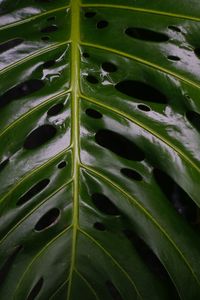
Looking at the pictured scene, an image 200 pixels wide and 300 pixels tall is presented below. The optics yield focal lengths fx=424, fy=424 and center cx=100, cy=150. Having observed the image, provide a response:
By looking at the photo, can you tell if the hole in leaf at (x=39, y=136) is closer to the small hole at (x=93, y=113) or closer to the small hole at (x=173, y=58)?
the small hole at (x=93, y=113)

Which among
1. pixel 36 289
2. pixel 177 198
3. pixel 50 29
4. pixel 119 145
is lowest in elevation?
pixel 36 289

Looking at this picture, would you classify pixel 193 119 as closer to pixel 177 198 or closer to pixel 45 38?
pixel 177 198

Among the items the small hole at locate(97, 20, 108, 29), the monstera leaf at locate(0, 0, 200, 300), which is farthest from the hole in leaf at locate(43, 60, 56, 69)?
A: the small hole at locate(97, 20, 108, 29)

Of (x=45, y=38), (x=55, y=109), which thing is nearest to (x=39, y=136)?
(x=55, y=109)

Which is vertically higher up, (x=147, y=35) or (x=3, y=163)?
(x=147, y=35)

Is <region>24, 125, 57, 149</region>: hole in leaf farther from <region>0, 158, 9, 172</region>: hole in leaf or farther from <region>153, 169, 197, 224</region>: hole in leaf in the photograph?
<region>153, 169, 197, 224</region>: hole in leaf

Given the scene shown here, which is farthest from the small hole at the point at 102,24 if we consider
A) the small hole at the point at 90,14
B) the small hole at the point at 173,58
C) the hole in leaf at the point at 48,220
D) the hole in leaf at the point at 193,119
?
the hole in leaf at the point at 48,220
